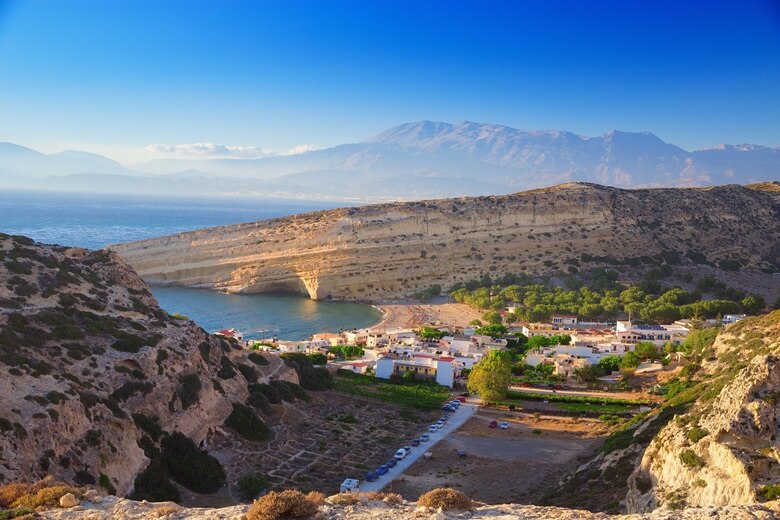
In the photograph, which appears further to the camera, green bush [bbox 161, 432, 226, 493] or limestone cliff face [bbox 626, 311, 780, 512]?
green bush [bbox 161, 432, 226, 493]

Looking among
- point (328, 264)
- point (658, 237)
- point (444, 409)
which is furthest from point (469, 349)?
point (658, 237)

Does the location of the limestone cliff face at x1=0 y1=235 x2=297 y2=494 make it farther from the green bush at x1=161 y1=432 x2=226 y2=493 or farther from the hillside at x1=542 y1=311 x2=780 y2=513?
the hillside at x1=542 y1=311 x2=780 y2=513

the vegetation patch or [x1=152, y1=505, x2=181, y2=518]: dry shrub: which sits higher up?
[x1=152, y1=505, x2=181, y2=518]: dry shrub

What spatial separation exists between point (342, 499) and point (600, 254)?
2221 inches

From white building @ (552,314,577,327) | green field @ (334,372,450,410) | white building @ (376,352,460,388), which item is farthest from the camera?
white building @ (552,314,577,327)

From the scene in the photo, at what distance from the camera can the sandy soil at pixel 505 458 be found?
17.8 m

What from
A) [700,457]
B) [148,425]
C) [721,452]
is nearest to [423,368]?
[148,425]

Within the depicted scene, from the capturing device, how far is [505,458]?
67.4 ft

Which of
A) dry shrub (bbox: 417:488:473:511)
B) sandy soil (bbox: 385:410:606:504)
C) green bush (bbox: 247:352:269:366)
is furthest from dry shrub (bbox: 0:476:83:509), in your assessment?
green bush (bbox: 247:352:269:366)

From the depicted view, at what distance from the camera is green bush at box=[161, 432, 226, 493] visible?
54.2 feet

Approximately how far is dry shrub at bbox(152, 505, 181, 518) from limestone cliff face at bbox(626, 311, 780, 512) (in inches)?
297

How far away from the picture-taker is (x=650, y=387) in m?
27.6

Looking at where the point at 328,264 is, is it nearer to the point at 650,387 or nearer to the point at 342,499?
the point at 650,387

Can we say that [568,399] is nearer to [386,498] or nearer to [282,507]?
[386,498]
